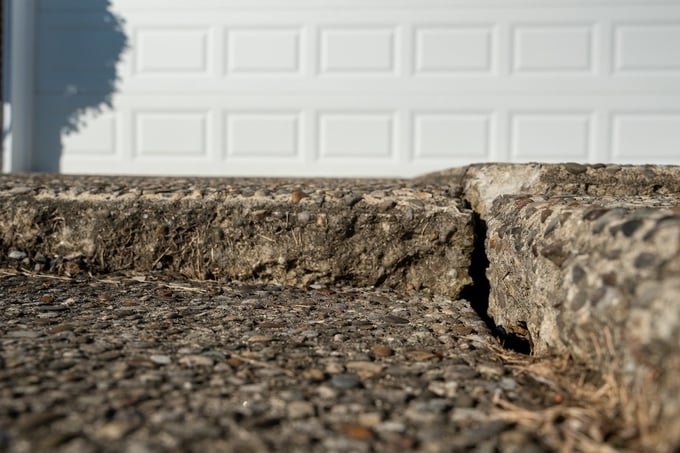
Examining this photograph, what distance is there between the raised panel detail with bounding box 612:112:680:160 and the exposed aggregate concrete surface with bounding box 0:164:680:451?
2602mm

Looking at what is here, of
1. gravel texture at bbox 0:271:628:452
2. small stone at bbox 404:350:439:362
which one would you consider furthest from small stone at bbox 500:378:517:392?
small stone at bbox 404:350:439:362

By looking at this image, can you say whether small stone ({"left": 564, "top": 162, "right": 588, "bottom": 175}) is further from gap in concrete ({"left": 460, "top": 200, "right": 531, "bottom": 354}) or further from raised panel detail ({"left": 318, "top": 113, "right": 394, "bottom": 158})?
raised panel detail ({"left": 318, "top": 113, "right": 394, "bottom": 158})

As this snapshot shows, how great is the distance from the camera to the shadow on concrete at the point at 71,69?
167 inches

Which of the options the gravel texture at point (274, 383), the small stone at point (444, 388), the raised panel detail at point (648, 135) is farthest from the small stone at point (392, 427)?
Result: the raised panel detail at point (648, 135)

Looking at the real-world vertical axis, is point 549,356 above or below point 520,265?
below

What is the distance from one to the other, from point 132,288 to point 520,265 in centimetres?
87

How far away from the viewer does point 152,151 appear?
14.0ft

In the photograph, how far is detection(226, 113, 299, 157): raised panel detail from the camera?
4156mm

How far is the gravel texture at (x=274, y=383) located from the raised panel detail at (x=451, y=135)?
9.72 feet

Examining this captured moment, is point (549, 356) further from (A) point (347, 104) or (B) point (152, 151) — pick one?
(B) point (152, 151)

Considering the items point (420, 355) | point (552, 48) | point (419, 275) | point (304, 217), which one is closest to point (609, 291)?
point (420, 355)

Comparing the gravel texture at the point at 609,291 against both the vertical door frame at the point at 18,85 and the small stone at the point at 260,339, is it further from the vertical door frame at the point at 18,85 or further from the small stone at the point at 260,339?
the vertical door frame at the point at 18,85

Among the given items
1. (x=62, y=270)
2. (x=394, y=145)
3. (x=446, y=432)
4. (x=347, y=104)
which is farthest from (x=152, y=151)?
(x=446, y=432)

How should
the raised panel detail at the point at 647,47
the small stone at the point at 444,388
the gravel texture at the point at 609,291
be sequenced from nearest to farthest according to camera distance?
the gravel texture at the point at 609,291 → the small stone at the point at 444,388 → the raised panel detail at the point at 647,47
